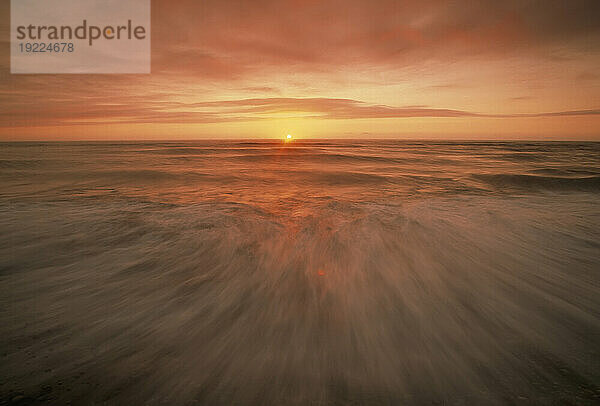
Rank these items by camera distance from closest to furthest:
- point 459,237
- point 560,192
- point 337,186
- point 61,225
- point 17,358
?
point 17,358
point 459,237
point 61,225
point 560,192
point 337,186

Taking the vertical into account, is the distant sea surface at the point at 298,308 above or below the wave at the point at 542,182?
below

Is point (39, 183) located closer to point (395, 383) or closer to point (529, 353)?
point (395, 383)

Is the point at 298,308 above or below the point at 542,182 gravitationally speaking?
below

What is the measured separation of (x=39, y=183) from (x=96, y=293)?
10.9 metres

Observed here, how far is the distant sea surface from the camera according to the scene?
5.82 ft

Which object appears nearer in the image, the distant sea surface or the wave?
the distant sea surface

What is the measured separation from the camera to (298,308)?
2.61m

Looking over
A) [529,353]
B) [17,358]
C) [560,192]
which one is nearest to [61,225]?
[17,358]

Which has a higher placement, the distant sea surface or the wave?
the wave

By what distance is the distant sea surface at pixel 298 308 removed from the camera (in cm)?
177

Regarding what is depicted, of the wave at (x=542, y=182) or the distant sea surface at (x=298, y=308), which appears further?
the wave at (x=542, y=182)

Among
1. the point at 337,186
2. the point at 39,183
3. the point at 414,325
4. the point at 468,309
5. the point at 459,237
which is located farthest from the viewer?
the point at 39,183

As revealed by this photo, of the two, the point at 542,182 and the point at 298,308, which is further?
the point at 542,182

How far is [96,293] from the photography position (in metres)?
2.81
